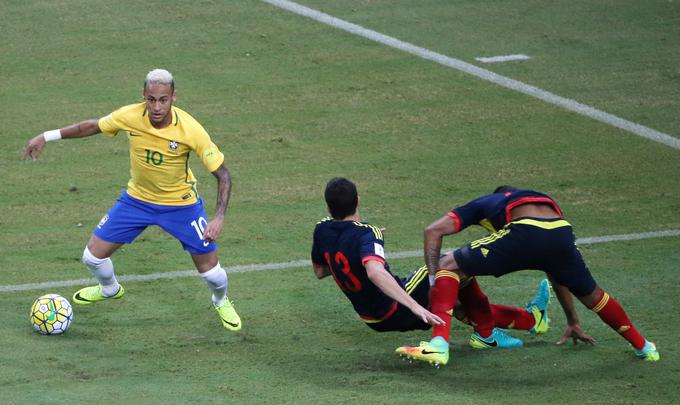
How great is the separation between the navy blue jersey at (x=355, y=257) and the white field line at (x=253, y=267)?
2510 millimetres

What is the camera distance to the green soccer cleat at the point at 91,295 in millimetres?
9688

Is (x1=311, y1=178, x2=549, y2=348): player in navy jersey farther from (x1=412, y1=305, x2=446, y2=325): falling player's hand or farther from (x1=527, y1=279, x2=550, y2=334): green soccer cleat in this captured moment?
(x1=527, y1=279, x2=550, y2=334): green soccer cleat

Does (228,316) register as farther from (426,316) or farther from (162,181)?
(426,316)

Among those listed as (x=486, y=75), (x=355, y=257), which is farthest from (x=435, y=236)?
(x=486, y=75)

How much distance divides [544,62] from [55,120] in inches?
295

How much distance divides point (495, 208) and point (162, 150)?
2.64 metres

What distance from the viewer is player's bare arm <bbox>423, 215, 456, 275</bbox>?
26.5ft

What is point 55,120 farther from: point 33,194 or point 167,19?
point 167,19

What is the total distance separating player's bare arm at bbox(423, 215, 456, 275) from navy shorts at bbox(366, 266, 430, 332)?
11.6 inches

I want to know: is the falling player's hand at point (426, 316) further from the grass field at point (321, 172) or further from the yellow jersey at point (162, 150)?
the yellow jersey at point (162, 150)

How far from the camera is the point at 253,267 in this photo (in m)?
10.9

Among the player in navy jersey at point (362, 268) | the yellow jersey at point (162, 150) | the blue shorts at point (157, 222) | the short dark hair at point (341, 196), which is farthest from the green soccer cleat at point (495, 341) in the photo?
the yellow jersey at point (162, 150)

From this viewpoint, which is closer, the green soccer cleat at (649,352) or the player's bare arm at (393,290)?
the player's bare arm at (393,290)

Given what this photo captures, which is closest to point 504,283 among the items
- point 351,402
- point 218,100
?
point 351,402
